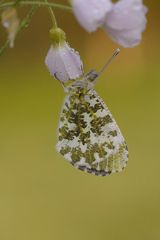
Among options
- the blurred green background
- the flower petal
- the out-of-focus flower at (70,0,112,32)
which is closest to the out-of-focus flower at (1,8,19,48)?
the out-of-focus flower at (70,0,112,32)

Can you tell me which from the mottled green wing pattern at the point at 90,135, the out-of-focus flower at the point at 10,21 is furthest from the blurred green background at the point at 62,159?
the out-of-focus flower at the point at 10,21

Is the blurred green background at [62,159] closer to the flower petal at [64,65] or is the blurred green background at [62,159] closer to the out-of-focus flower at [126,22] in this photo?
the flower petal at [64,65]

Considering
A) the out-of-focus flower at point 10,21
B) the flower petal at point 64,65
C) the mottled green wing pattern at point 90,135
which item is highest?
the flower petal at point 64,65

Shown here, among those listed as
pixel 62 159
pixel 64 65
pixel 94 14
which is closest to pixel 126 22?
pixel 94 14

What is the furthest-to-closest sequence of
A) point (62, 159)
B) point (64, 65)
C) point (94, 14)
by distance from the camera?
point (62, 159)
point (64, 65)
point (94, 14)

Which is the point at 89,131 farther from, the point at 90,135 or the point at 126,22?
the point at 126,22

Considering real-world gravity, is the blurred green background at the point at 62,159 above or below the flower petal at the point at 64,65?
above

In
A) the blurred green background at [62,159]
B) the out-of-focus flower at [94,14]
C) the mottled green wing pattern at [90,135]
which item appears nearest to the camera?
the out-of-focus flower at [94,14]
